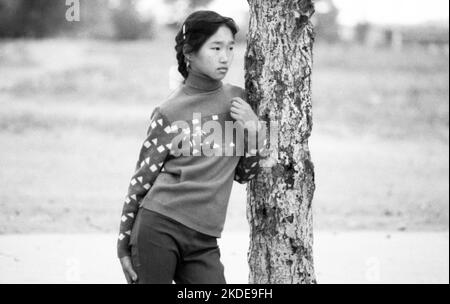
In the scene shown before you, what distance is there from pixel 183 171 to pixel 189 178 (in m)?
0.04

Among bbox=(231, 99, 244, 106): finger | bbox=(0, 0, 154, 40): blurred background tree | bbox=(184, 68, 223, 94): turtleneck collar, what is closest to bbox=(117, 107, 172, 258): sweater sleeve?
bbox=(184, 68, 223, 94): turtleneck collar

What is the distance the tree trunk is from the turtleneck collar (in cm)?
46

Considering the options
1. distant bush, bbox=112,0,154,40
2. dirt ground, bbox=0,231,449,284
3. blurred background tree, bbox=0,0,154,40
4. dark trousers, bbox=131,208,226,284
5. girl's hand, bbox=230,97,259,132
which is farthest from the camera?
distant bush, bbox=112,0,154,40

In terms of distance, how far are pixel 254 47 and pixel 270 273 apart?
42.5 inches

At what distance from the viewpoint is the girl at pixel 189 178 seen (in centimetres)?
269

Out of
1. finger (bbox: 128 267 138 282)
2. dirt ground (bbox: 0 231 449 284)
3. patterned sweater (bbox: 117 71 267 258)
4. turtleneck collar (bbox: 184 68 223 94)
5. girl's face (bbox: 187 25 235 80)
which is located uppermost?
girl's face (bbox: 187 25 235 80)

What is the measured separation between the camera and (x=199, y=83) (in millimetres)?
2848

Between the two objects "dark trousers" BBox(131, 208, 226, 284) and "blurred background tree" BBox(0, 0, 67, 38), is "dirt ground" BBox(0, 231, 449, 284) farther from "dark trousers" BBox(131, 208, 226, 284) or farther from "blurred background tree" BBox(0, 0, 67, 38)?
"blurred background tree" BBox(0, 0, 67, 38)

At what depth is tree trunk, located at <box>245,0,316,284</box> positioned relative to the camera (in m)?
3.29

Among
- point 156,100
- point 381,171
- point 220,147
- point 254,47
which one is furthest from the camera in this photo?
point 156,100

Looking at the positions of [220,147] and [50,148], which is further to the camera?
[50,148]

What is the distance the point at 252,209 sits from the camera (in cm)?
342
